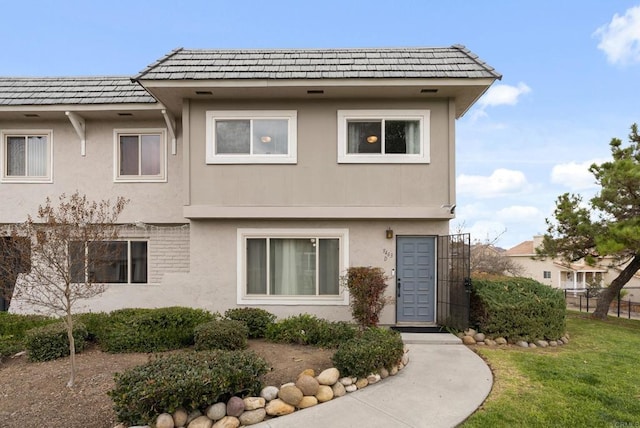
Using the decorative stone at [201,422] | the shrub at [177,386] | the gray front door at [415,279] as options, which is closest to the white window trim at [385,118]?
the gray front door at [415,279]

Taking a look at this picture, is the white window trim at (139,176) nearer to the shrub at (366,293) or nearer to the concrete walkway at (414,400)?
the shrub at (366,293)

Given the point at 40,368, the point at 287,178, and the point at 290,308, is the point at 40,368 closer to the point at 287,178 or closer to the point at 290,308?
the point at 290,308

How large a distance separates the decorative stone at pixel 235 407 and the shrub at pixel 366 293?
3905mm

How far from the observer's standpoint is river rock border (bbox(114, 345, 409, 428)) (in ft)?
13.5

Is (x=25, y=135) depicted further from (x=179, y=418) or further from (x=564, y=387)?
(x=564, y=387)

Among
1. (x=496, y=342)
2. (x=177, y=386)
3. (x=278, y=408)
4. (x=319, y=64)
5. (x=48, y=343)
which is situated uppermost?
(x=319, y=64)

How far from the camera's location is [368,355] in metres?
5.30

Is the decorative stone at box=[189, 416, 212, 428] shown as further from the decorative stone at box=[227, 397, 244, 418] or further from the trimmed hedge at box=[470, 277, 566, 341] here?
the trimmed hedge at box=[470, 277, 566, 341]

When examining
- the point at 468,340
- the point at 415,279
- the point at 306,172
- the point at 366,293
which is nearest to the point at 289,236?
the point at 306,172

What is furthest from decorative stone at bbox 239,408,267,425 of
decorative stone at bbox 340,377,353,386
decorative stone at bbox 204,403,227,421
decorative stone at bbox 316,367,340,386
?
decorative stone at bbox 340,377,353,386

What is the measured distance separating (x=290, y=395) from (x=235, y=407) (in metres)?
0.72

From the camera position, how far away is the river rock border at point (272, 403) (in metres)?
4.11

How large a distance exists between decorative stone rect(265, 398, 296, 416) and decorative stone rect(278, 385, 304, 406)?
0.05 metres

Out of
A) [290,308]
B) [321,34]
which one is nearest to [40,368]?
[290,308]
